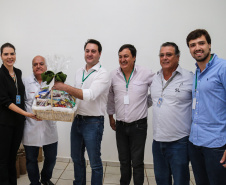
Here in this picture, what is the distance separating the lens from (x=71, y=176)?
8.74 feet

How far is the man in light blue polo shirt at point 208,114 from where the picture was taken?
1288 mm

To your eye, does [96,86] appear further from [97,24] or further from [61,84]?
[97,24]

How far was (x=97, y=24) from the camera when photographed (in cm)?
294

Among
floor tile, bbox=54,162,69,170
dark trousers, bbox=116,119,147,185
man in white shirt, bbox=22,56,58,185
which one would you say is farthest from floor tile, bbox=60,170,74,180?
dark trousers, bbox=116,119,147,185

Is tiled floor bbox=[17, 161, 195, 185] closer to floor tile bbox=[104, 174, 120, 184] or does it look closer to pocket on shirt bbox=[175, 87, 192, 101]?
→ floor tile bbox=[104, 174, 120, 184]

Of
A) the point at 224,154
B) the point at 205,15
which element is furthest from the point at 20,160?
the point at 205,15

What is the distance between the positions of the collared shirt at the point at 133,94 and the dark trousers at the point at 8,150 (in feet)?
3.65

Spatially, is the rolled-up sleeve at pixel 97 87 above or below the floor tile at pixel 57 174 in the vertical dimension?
above

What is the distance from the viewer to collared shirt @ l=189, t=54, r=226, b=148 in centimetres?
129

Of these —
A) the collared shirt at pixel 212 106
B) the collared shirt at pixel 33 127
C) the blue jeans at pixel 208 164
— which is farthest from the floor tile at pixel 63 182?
the collared shirt at pixel 212 106

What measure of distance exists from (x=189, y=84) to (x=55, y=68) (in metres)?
1.17

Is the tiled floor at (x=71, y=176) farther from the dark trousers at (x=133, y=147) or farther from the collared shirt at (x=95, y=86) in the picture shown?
the collared shirt at (x=95, y=86)

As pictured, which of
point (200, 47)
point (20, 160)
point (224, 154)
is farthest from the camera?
point (20, 160)

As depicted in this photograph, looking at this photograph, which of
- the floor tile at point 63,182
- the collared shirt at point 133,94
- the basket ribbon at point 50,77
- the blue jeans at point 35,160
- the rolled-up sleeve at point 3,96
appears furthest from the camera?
the floor tile at point 63,182
